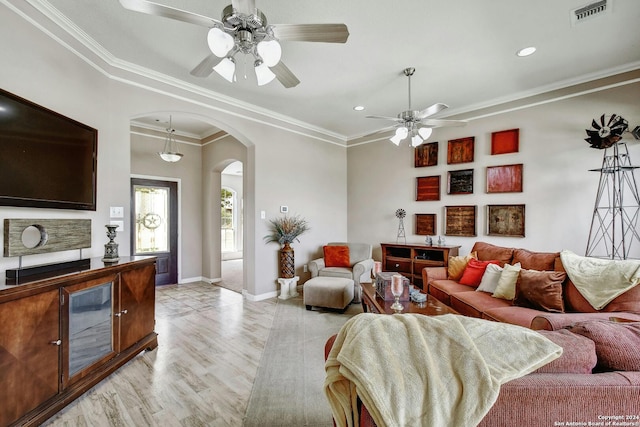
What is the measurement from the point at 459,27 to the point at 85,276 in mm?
3647

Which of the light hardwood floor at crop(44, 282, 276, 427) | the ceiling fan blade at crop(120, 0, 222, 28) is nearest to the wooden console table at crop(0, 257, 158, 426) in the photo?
the light hardwood floor at crop(44, 282, 276, 427)

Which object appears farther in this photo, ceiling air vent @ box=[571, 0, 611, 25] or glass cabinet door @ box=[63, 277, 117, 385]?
ceiling air vent @ box=[571, 0, 611, 25]

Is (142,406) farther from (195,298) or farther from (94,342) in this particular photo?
(195,298)

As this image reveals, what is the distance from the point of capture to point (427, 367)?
2.55 feet

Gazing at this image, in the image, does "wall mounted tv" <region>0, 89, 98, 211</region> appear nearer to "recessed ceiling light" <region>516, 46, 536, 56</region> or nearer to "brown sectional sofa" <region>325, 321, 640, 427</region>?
"brown sectional sofa" <region>325, 321, 640, 427</region>

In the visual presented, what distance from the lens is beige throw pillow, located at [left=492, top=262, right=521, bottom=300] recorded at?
2.79 meters

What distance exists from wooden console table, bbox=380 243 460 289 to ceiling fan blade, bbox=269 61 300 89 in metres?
3.20

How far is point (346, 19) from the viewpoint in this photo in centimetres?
235

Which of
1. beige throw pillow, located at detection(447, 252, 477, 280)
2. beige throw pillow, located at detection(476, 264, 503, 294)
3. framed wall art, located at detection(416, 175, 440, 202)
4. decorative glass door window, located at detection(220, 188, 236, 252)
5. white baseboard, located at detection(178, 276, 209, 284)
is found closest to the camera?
beige throw pillow, located at detection(476, 264, 503, 294)

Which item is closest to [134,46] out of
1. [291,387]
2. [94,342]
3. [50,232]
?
[50,232]

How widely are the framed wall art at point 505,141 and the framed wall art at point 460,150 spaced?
294 mm

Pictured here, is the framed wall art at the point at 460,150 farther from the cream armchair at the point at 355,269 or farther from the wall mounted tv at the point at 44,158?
the wall mounted tv at the point at 44,158

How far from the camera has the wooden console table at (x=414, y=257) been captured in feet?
13.9

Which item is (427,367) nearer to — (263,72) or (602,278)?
(263,72)
